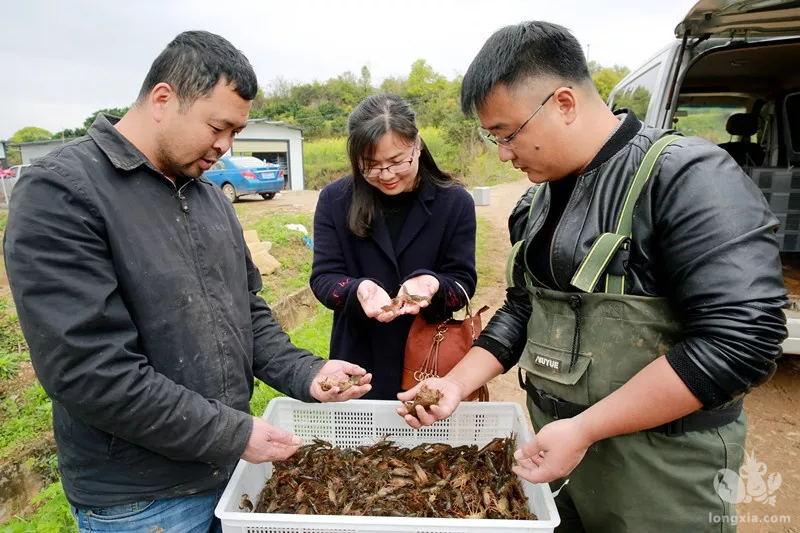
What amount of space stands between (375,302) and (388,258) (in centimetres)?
33

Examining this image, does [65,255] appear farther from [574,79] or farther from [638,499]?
[638,499]

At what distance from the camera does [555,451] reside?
1.53 m

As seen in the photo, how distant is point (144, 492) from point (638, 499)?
5.04ft

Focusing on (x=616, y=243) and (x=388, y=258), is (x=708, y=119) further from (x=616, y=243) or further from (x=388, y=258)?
(x=616, y=243)

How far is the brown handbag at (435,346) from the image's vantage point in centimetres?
249

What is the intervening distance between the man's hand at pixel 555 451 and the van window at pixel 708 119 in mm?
6383

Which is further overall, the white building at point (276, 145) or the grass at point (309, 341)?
the white building at point (276, 145)

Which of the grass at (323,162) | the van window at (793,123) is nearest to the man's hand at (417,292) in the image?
the van window at (793,123)

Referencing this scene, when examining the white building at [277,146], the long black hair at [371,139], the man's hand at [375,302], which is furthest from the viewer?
the white building at [277,146]

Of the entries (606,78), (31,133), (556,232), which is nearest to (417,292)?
(556,232)

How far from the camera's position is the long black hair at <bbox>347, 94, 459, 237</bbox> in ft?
8.38

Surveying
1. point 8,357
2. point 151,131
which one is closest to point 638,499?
point 151,131

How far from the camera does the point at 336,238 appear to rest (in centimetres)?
277

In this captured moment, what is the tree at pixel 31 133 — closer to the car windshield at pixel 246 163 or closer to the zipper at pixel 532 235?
the car windshield at pixel 246 163
